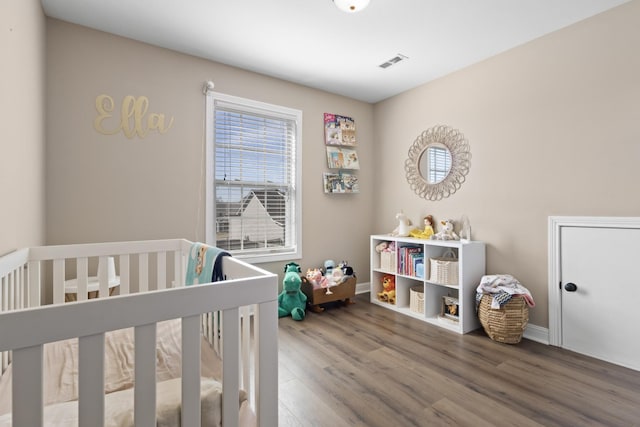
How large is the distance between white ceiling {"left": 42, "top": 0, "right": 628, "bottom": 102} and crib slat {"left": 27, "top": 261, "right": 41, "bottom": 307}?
165 centimetres

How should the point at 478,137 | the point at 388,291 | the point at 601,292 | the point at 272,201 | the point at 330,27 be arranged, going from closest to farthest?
1. the point at 601,292
2. the point at 330,27
3. the point at 478,137
4. the point at 272,201
5. the point at 388,291

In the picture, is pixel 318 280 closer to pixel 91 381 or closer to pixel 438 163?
pixel 438 163

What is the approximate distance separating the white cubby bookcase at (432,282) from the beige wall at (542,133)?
274 mm

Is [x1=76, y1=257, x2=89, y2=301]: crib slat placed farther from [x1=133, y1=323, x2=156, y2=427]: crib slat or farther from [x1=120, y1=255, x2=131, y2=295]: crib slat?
[x1=133, y1=323, x2=156, y2=427]: crib slat

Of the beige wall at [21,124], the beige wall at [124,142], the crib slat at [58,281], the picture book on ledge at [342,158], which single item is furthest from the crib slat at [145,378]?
the picture book on ledge at [342,158]

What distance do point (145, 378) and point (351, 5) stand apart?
7.07 ft

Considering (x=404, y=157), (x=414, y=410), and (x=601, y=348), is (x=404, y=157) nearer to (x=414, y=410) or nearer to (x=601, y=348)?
(x=601, y=348)

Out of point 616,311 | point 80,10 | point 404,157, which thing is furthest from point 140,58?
point 616,311

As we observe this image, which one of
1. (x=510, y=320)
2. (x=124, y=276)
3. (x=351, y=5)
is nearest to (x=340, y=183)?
(x=351, y=5)

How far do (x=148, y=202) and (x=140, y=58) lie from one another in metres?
1.13

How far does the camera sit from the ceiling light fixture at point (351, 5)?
75.2 inches

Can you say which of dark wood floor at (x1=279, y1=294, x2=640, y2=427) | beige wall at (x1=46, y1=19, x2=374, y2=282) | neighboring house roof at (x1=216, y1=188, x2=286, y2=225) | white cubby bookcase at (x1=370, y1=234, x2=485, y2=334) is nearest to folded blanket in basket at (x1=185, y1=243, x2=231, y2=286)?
dark wood floor at (x1=279, y1=294, x2=640, y2=427)

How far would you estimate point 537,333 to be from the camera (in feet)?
7.84

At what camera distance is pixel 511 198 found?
2.56 m
